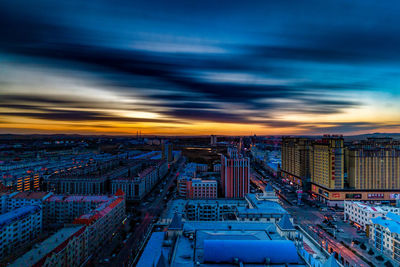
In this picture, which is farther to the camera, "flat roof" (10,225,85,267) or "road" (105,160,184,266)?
"road" (105,160,184,266)

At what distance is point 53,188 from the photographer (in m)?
57.0

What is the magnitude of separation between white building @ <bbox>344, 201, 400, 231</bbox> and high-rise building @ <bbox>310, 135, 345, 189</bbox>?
11.9 metres

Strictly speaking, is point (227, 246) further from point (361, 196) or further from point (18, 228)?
point (361, 196)

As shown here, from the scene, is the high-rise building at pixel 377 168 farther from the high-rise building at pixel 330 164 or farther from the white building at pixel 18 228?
the white building at pixel 18 228

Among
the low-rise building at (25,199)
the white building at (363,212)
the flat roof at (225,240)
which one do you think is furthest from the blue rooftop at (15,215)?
the white building at (363,212)

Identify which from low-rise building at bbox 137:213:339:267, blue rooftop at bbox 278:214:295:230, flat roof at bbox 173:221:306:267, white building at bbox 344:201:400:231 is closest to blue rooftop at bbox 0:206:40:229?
low-rise building at bbox 137:213:339:267

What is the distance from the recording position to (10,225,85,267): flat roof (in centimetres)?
2181

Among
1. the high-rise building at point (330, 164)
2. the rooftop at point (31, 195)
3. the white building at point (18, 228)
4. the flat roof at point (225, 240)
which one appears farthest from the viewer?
the high-rise building at point (330, 164)

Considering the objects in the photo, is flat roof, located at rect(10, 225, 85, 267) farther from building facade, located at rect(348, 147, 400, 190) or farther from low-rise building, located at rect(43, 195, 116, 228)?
building facade, located at rect(348, 147, 400, 190)

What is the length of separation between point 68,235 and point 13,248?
9479mm

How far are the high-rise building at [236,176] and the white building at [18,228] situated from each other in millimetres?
33237

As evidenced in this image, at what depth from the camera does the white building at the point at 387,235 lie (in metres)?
30.1

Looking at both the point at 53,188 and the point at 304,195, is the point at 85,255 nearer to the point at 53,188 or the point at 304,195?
the point at 53,188

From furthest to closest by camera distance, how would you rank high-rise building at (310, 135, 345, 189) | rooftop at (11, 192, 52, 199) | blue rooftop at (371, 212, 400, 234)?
high-rise building at (310, 135, 345, 189) < rooftop at (11, 192, 52, 199) < blue rooftop at (371, 212, 400, 234)
